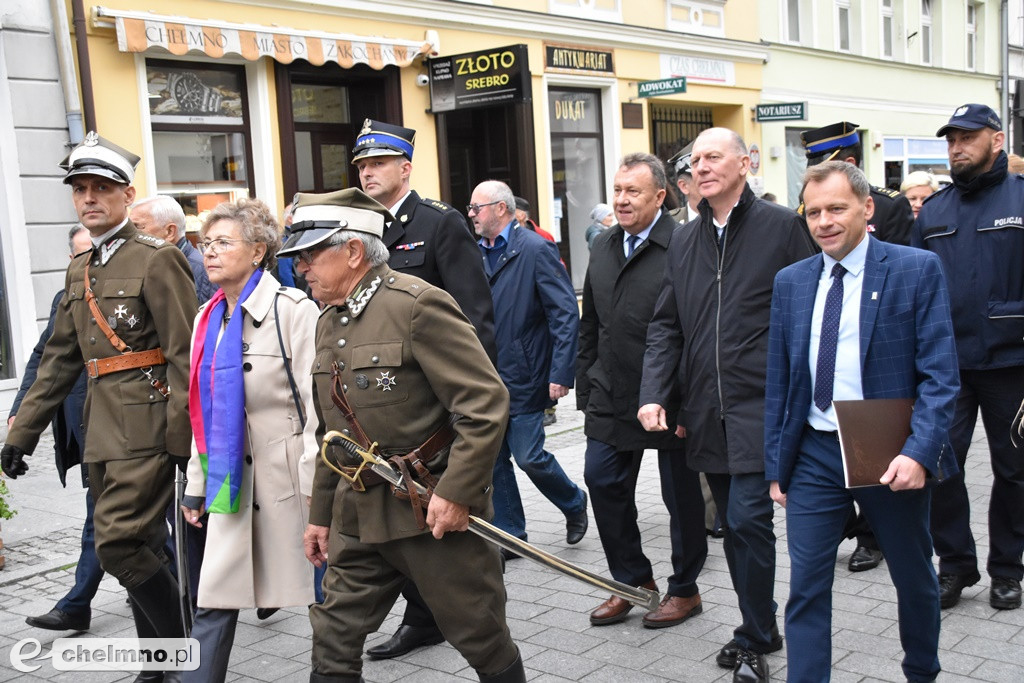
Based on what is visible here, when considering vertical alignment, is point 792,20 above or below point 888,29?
below

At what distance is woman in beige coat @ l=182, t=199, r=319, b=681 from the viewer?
411 cm

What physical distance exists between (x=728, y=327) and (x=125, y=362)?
2.42 meters

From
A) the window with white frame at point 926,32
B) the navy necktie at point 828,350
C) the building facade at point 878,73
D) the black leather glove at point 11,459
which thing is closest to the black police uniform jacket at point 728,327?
the navy necktie at point 828,350

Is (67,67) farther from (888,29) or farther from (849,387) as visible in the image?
(888,29)

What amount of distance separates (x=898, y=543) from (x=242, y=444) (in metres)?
2.33

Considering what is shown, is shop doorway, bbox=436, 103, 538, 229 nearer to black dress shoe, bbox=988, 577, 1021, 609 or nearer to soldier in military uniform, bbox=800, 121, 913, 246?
soldier in military uniform, bbox=800, 121, 913, 246

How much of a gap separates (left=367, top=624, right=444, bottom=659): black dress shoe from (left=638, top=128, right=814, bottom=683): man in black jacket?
51.1 inches

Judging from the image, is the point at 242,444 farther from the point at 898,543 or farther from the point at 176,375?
the point at 898,543

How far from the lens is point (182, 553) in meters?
4.54

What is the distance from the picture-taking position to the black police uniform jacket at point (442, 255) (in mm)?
5359

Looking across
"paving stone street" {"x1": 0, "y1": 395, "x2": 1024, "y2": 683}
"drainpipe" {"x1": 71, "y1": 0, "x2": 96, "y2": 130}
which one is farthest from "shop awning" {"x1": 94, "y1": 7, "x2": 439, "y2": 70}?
"paving stone street" {"x1": 0, "y1": 395, "x2": 1024, "y2": 683}

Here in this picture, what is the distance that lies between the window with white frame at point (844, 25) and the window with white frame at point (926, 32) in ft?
13.1

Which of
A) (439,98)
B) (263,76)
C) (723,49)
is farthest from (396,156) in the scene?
(723,49)

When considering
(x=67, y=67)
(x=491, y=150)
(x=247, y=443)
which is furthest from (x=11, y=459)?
(x=491, y=150)
